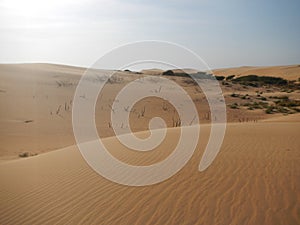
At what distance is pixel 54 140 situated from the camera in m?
13.7

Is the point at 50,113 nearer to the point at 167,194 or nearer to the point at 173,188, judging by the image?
the point at 173,188

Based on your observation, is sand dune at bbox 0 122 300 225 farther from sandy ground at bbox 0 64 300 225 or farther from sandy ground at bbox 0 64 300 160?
sandy ground at bbox 0 64 300 160

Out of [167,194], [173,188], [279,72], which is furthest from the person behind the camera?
[279,72]

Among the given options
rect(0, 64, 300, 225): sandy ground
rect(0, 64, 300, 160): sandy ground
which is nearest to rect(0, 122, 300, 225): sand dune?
rect(0, 64, 300, 225): sandy ground

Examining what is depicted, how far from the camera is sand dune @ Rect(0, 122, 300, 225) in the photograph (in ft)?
15.5

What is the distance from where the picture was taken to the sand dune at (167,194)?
4.71m

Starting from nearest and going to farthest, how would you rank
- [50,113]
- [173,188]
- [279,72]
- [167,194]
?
1. [167,194]
2. [173,188]
3. [50,113]
4. [279,72]

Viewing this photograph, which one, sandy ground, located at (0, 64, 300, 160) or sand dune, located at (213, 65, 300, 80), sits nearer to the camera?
sandy ground, located at (0, 64, 300, 160)

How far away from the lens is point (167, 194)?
5465 mm

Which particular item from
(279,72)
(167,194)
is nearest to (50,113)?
(167,194)

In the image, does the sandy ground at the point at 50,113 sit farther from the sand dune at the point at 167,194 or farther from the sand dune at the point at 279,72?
the sand dune at the point at 279,72

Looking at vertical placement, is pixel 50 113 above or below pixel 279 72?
above

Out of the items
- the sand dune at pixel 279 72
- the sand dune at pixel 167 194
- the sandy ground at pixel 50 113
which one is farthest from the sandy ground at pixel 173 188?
the sand dune at pixel 279 72

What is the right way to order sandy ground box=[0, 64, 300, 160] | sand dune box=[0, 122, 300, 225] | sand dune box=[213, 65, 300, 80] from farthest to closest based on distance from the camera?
sand dune box=[213, 65, 300, 80]
sandy ground box=[0, 64, 300, 160]
sand dune box=[0, 122, 300, 225]
